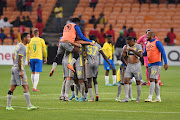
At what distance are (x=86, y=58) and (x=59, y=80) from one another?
7934mm

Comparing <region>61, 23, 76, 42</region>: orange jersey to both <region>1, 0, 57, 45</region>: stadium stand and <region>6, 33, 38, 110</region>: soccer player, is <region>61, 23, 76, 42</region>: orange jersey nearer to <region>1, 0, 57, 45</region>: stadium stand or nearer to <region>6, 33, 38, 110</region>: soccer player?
<region>6, 33, 38, 110</region>: soccer player

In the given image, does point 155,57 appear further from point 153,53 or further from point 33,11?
point 33,11

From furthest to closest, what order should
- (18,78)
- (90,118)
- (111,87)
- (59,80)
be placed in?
(59,80)
(111,87)
(18,78)
(90,118)

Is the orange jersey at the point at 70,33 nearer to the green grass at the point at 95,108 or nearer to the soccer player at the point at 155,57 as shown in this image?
the green grass at the point at 95,108

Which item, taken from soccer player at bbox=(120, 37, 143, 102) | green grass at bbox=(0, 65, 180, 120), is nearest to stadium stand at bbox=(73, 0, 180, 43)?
green grass at bbox=(0, 65, 180, 120)

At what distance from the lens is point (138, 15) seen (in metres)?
35.9

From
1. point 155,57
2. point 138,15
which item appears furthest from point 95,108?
point 138,15

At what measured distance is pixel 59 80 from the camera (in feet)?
71.7

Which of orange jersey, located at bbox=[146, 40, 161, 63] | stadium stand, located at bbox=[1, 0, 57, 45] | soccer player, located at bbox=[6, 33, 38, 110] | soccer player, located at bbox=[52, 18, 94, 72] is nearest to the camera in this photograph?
soccer player, located at bbox=[6, 33, 38, 110]

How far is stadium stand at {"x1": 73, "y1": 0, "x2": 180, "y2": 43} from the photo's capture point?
3419cm

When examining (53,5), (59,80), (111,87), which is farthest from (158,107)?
(53,5)

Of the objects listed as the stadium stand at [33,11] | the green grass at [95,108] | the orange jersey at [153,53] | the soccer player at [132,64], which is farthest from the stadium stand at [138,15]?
the soccer player at [132,64]

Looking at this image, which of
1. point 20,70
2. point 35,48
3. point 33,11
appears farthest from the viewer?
point 33,11

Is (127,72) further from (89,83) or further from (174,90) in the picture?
(174,90)
